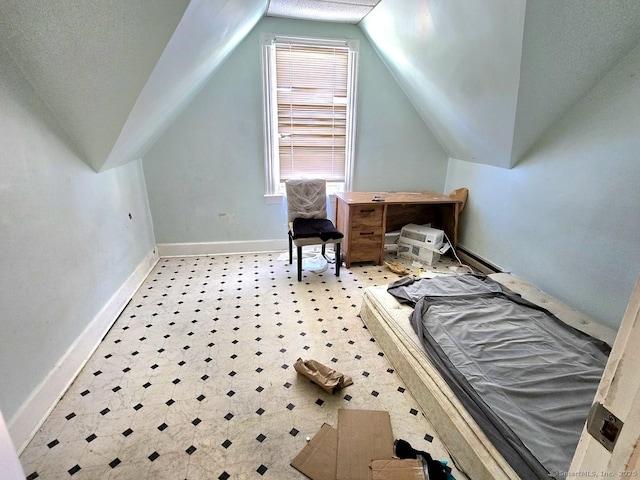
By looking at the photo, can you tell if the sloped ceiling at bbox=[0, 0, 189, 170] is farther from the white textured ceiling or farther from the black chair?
the black chair

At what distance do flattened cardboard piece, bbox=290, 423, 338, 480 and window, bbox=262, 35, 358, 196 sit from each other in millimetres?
2817

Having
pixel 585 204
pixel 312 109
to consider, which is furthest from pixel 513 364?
pixel 312 109

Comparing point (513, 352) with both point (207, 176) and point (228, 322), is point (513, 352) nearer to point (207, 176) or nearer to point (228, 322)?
point (228, 322)

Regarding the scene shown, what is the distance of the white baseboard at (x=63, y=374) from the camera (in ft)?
5.40

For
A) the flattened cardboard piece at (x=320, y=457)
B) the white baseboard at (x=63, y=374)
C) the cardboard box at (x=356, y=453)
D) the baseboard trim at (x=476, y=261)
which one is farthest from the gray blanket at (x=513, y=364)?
the white baseboard at (x=63, y=374)

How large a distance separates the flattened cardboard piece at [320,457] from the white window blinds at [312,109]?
9.59 ft

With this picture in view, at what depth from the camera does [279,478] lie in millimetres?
1504

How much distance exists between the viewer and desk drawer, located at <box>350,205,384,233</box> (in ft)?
11.5

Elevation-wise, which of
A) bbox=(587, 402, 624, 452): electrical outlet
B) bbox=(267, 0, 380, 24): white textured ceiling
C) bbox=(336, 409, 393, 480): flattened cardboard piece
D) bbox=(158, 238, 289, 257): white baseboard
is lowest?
bbox=(336, 409, 393, 480): flattened cardboard piece

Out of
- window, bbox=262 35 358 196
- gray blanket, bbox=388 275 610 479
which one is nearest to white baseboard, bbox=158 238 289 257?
window, bbox=262 35 358 196

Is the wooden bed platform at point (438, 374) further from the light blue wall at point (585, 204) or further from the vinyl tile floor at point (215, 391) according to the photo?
the light blue wall at point (585, 204)

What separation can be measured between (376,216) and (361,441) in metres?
2.34

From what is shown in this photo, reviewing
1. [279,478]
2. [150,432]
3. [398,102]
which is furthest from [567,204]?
[150,432]

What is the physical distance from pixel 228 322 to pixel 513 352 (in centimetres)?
201
